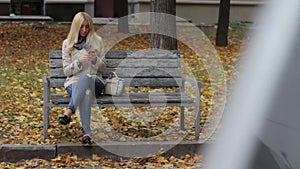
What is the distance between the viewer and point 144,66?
24.9 feet

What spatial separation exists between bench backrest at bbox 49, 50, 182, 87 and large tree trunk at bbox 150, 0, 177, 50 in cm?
254

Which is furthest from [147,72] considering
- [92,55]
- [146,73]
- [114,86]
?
[92,55]

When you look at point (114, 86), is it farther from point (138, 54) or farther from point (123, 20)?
point (123, 20)

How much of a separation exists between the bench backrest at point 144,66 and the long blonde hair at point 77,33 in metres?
0.41

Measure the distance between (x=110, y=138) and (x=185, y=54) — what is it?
8.37m

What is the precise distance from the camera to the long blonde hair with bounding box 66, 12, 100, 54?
22.7 ft

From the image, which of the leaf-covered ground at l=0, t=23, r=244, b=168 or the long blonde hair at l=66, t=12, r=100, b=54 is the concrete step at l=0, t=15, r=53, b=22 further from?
the long blonde hair at l=66, t=12, r=100, b=54

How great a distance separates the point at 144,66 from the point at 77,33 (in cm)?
101

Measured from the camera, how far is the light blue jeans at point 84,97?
258 inches

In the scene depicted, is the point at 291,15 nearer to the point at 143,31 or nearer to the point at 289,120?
the point at 289,120

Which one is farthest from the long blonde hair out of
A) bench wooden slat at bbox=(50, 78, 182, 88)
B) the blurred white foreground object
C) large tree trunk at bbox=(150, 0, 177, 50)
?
the blurred white foreground object

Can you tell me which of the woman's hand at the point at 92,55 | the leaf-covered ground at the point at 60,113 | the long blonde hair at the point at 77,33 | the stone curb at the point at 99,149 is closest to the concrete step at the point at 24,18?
the leaf-covered ground at the point at 60,113

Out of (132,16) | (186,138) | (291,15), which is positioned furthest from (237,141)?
(132,16)

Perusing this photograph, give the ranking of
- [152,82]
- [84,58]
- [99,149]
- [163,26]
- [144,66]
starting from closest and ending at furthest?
[99,149], [84,58], [152,82], [144,66], [163,26]
